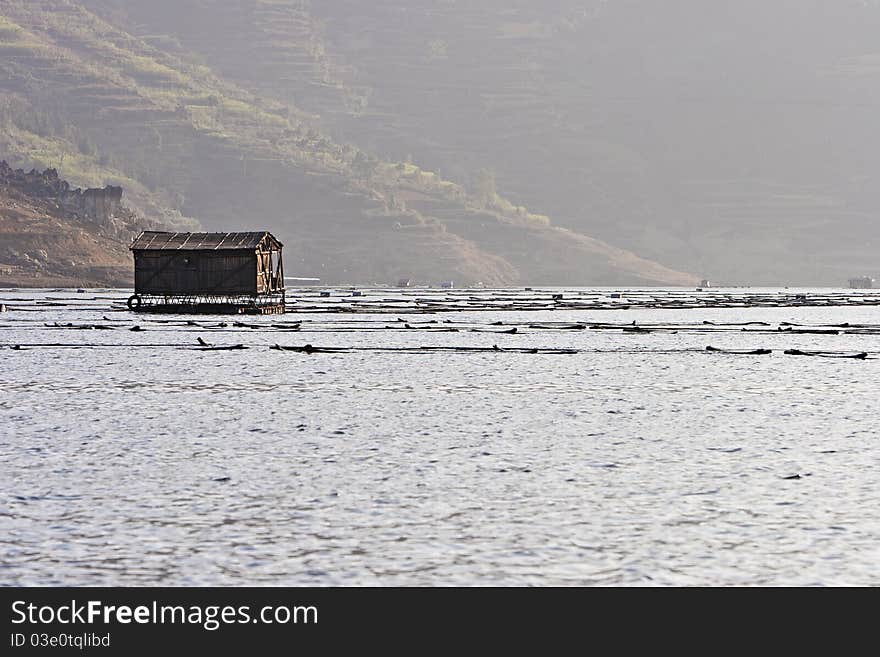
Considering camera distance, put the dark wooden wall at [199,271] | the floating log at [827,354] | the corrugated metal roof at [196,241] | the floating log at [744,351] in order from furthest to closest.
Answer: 1. the dark wooden wall at [199,271]
2. the corrugated metal roof at [196,241]
3. the floating log at [744,351]
4. the floating log at [827,354]

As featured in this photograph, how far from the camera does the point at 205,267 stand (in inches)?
3519

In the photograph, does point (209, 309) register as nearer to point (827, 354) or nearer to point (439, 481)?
point (827, 354)

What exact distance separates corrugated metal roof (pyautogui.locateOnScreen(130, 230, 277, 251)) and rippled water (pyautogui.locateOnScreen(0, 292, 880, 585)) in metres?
55.2

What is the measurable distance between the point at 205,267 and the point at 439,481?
250ft

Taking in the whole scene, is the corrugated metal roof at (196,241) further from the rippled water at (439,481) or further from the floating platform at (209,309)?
the rippled water at (439,481)

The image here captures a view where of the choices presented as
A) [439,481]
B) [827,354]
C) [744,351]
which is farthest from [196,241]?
[439,481]

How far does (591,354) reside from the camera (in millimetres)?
46125

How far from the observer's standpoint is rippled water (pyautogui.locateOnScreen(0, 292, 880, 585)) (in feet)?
35.4

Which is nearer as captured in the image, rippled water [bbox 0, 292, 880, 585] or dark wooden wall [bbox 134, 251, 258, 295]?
rippled water [bbox 0, 292, 880, 585]

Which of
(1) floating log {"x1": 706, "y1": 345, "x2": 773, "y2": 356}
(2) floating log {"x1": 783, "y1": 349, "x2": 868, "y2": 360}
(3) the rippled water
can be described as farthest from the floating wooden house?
(3) the rippled water

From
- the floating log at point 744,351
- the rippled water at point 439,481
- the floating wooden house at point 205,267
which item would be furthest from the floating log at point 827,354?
the floating wooden house at point 205,267

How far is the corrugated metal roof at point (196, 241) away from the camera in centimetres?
8838

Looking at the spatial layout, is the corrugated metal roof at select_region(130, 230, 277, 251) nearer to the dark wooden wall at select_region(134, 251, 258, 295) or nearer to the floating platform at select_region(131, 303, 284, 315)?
the dark wooden wall at select_region(134, 251, 258, 295)
